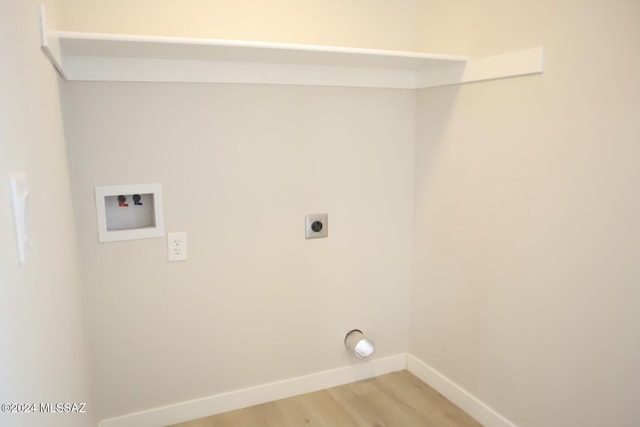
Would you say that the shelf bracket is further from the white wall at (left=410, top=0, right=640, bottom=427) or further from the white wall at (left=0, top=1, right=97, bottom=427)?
the white wall at (left=410, top=0, right=640, bottom=427)

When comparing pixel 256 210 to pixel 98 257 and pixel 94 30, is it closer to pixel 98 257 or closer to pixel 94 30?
pixel 98 257

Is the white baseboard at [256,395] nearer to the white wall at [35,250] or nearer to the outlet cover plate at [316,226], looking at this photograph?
the white wall at [35,250]

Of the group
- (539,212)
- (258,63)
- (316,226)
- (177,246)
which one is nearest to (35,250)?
(177,246)

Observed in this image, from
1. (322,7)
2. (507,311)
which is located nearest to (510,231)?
(507,311)

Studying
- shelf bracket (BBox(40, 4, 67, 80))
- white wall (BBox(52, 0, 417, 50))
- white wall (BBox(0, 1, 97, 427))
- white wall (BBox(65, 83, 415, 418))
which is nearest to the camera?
white wall (BBox(0, 1, 97, 427))

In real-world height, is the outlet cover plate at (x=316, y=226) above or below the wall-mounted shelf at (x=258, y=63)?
below

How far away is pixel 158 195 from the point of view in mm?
1997

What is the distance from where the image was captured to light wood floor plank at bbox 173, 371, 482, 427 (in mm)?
2178

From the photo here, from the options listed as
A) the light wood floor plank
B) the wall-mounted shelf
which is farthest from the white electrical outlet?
the light wood floor plank

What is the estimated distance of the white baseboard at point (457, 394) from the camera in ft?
6.88

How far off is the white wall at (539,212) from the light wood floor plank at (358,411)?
165 millimetres

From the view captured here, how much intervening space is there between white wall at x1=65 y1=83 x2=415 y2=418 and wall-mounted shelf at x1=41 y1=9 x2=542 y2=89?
60mm

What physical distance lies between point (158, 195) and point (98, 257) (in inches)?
13.7

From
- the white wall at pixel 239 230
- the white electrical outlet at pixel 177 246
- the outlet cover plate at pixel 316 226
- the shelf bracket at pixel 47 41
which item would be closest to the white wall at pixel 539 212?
the white wall at pixel 239 230
